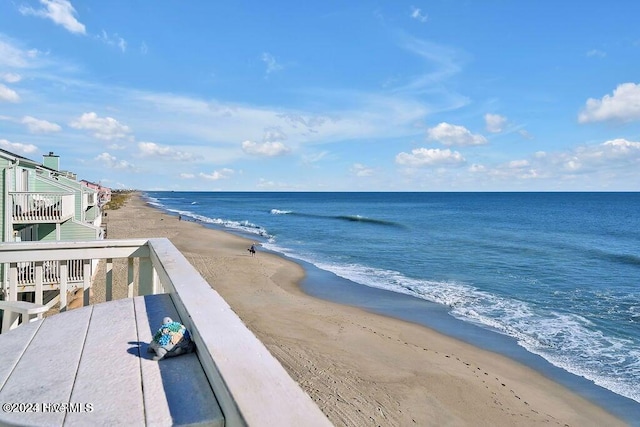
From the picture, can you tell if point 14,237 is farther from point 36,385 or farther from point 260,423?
point 260,423

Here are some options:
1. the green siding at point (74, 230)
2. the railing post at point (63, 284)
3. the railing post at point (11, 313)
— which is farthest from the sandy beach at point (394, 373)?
the railing post at point (11, 313)

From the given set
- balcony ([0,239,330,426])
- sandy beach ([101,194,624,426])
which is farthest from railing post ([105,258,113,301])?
sandy beach ([101,194,624,426])

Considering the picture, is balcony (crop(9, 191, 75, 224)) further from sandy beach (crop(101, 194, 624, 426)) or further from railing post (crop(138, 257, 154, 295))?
railing post (crop(138, 257, 154, 295))

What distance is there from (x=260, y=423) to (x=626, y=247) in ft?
132

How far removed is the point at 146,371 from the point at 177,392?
29 cm

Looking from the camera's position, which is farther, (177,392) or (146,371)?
(146,371)

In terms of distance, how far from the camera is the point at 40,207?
12.7 meters

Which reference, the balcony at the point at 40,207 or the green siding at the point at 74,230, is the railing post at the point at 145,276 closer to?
the balcony at the point at 40,207

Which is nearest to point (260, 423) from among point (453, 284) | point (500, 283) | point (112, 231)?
point (453, 284)

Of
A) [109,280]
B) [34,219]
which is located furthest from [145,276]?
[34,219]

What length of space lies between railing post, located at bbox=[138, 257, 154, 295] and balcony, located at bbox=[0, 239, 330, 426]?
939 millimetres

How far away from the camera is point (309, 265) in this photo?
23.2 meters

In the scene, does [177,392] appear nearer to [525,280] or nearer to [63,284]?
[63,284]

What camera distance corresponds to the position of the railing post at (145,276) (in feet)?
12.6
